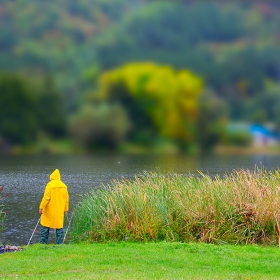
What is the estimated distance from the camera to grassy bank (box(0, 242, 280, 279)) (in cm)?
977

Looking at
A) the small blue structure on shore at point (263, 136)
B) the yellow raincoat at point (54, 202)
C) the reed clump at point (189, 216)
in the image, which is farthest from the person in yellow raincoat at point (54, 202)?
the small blue structure on shore at point (263, 136)

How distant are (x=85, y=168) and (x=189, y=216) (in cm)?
1580

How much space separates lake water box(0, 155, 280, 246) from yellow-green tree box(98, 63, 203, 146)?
4.86 ft

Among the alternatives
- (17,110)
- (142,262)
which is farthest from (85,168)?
(142,262)

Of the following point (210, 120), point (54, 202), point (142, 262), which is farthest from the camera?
point (210, 120)

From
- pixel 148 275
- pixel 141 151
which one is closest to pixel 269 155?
pixel 141 151

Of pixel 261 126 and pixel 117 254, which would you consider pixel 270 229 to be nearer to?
pixel 117 254

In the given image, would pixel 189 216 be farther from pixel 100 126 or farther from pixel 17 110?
pixel 17 110

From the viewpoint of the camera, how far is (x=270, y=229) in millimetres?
14016

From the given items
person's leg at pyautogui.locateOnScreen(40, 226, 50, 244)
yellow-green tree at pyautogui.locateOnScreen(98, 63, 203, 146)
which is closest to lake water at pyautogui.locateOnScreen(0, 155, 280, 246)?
yellow-green tree at pyautogui.locateOnScreen(98, 63, 203, 146)

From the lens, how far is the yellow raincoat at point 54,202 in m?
13.4

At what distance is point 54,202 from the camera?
1347 cm

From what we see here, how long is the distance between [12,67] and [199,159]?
10461 millimetres

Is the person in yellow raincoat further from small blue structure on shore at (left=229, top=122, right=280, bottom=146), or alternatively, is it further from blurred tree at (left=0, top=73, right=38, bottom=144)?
blurred tree at (left=0, top=73, right=38, bottom=144)
